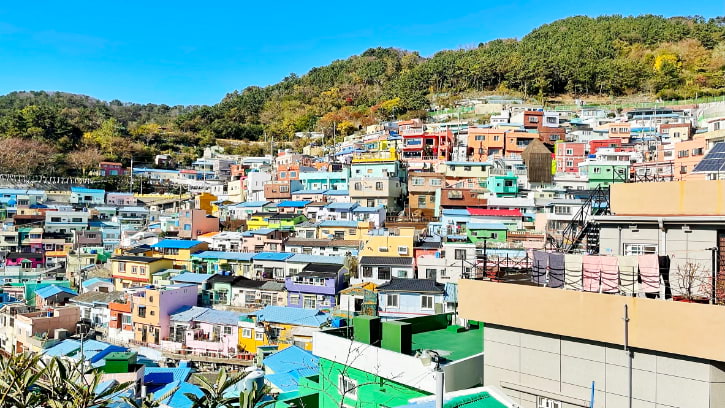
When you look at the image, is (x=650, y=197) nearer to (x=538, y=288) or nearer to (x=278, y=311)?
(x=538, y=288)

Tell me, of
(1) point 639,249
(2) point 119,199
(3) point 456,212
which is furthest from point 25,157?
(1) point 639,249

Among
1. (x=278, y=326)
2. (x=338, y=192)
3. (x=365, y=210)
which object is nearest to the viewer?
(x=278, y=326)

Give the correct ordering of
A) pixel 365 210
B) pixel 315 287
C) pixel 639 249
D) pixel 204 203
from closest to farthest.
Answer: pixel 639 249, pixel 315 287, pixel 365 210, pixel 204 203

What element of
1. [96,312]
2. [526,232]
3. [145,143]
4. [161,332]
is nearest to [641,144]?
[526,232]

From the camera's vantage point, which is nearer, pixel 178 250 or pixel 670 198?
pixel 670 198

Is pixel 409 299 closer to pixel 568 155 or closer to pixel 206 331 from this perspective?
pixel 206 331

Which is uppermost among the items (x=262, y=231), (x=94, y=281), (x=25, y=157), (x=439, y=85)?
(x=439, y=85)

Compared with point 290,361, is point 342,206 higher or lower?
higher
